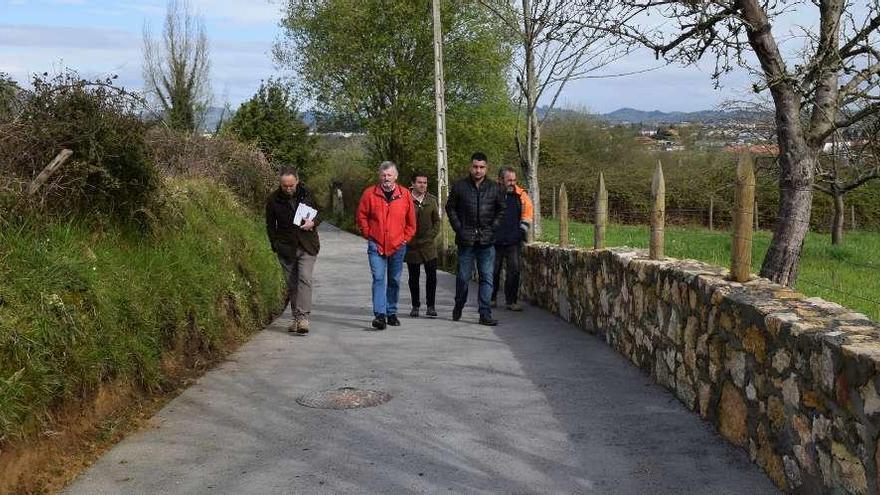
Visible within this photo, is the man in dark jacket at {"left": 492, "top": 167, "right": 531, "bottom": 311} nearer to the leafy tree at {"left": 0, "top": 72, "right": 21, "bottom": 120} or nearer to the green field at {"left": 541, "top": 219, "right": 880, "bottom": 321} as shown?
the green field at {"left": 541, "top": 219, "right": 880, "bottom": 321}

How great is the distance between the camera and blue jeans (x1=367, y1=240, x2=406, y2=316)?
9102mm

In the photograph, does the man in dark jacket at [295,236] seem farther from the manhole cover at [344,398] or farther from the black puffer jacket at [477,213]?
the manhole cover at [344,398]

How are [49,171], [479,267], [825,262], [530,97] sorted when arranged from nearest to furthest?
[49,171] → [479,267] → [825,262] → [530,97]

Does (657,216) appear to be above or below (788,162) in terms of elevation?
below

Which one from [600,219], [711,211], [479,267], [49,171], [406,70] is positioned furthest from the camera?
[406,70]

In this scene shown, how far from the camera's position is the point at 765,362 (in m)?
4.38

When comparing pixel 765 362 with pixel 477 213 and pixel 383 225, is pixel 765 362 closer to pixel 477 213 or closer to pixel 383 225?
pixel 383 225

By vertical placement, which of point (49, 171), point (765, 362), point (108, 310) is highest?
point (49, 171)

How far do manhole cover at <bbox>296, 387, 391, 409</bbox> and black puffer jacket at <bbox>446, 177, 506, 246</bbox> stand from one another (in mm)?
3630

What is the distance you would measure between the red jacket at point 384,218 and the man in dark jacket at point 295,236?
0.57 m

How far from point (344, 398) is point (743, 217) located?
10.0 feet

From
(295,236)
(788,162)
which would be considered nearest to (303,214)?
(295,236)

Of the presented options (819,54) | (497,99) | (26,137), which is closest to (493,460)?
(26,137)

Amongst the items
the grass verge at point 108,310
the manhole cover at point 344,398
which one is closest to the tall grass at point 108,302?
the grass verge at point 108,310
